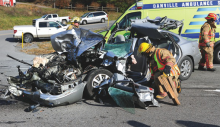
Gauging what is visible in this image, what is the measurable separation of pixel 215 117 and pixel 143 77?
204 centimetres

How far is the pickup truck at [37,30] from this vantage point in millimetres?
19594

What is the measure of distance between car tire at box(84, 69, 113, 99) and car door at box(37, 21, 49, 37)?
49.5ft

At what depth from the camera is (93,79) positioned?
5902mm

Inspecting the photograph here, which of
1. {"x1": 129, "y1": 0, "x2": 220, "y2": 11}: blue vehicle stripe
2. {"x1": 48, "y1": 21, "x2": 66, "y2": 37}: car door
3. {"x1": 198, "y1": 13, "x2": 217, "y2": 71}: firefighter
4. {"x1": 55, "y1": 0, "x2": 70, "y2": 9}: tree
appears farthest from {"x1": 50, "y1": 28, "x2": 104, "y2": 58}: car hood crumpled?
{"x1": 55, "y1": 0, "x2": 70, "y2": 9}: tree

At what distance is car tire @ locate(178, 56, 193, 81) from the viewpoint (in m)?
7.64

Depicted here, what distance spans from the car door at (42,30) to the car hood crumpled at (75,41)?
13717mm

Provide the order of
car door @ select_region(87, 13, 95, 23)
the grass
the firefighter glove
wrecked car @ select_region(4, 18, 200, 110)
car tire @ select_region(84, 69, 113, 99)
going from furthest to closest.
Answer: car door @ select_region(87, 13, 95, 23), the grass, car tire @ select_region(84, 69, 113, 99), wrecked car @ select_region(4, 18, 200, 110), the firefighter glove

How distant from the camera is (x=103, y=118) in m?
5.04

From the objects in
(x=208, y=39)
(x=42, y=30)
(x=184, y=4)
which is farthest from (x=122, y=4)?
(x=208, y=39)

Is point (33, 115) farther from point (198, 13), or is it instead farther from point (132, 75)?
point (198, 13)

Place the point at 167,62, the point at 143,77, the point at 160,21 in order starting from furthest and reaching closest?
the point at 160,21, the point at 143,77, the point at 167,62

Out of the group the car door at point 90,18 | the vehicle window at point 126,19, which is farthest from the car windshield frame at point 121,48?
the car door at point 90,18

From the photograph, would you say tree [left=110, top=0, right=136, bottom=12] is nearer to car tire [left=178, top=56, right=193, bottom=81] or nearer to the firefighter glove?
car tire [left=178, top=56, right=193, bottom=81]

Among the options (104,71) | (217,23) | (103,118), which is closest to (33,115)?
(103,118)
